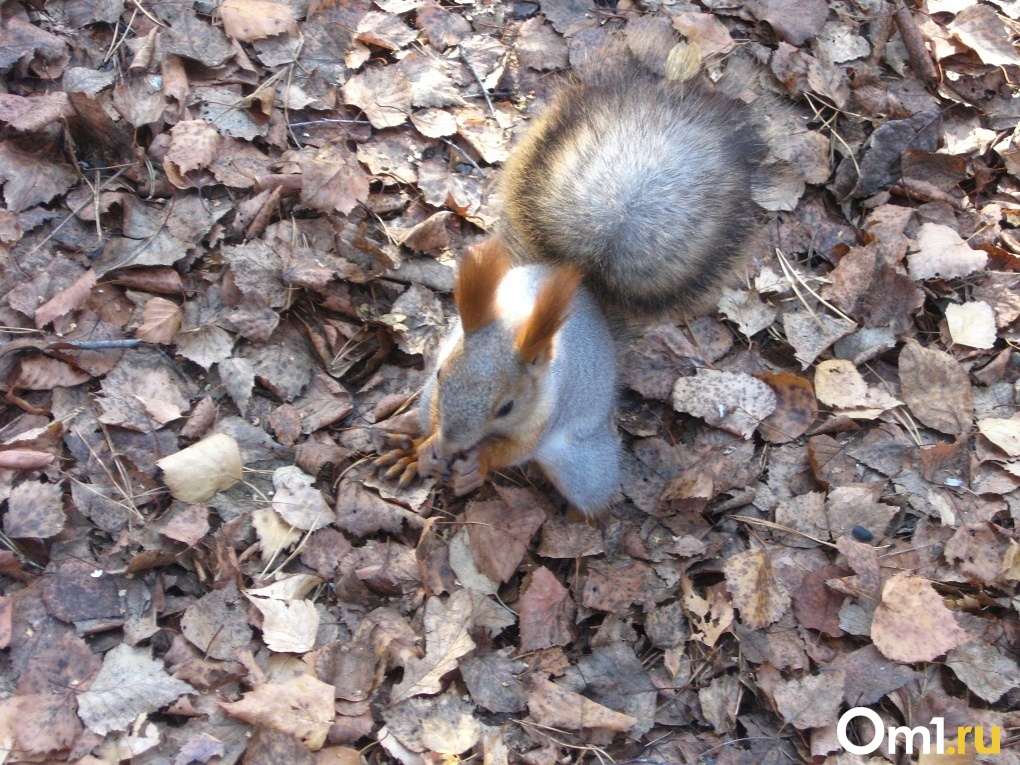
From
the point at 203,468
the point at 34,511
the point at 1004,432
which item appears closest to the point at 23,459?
the point at 34,511

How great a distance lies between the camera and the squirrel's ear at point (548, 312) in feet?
6.57

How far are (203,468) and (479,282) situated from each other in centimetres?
87

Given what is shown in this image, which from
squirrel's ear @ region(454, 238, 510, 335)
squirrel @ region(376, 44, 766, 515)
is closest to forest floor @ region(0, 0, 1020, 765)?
squirrel @ region(376, 44, 766, 515)

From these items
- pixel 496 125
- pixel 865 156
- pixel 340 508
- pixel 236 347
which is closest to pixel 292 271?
pixel 236 347

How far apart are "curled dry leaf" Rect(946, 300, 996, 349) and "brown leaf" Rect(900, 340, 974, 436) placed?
0.34 feet

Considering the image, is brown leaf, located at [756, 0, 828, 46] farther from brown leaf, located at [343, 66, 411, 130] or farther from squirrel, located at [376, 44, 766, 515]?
brown leaf, located at [343, 66, 411, 130]

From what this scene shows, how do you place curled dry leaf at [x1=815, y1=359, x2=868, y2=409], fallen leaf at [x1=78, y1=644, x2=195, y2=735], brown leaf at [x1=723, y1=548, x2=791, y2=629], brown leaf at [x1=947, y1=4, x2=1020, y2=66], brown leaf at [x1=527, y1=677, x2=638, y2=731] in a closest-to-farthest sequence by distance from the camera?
fallen leaf at [x1=78, y1=644, x2=195, y2=735] → brown leaf at [x1=527, y1=677, x2=638, y2=731] → brown leaf at [x1=723, y1=548, x2=791, y2=629] → curled dry leaf at [x1=815, y1=359, x2=868, y2=409] → brown leaf at [x1=947, y1=4, x2=1020, y2=66]

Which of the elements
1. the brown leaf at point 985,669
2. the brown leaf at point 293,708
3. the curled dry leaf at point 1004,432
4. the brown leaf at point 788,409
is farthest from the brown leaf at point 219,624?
the curled dry leaf at point 1004,432

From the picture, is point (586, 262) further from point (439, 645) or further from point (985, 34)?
point (985, 34)

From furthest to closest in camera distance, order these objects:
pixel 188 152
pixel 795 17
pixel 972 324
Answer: pixel 795 17 < pixel 972 324 < pixel 188 152

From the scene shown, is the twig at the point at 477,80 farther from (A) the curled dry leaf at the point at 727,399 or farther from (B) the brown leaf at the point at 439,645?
(B) the brown leaf at the point at 439,645

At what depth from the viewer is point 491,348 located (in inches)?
82.5

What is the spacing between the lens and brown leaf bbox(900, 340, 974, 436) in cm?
270

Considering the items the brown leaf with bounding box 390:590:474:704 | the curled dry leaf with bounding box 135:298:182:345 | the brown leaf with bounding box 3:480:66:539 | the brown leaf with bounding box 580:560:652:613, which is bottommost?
the brown leaf with bounding box 580:560:652:613
